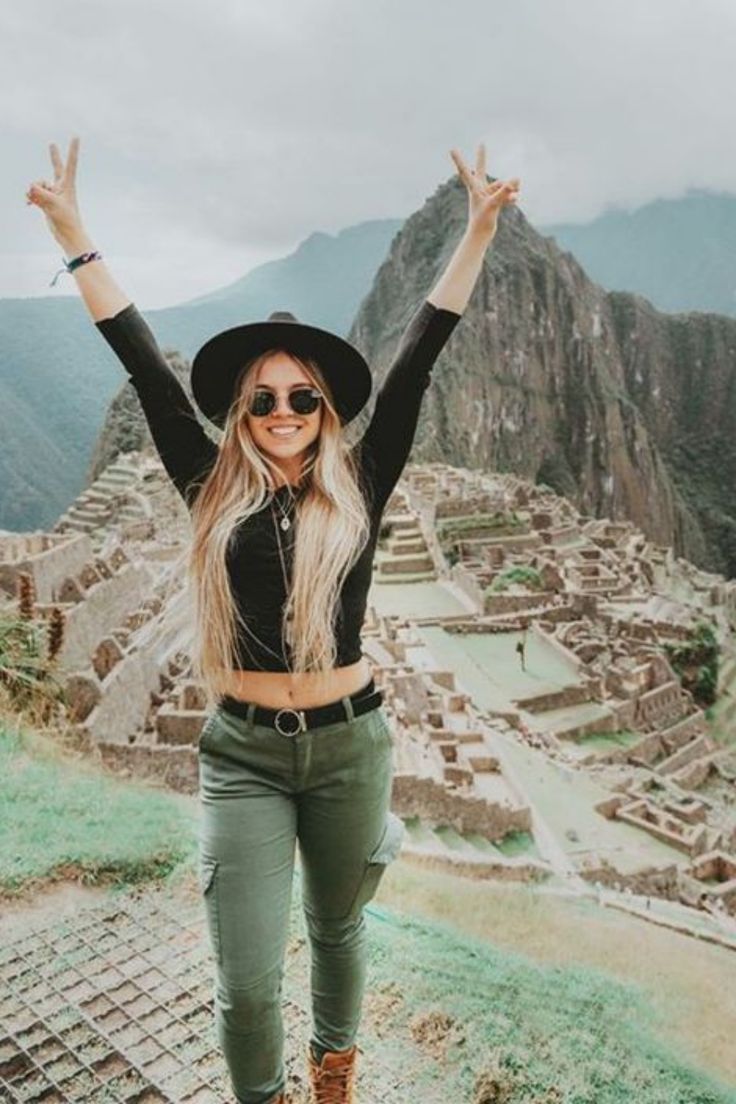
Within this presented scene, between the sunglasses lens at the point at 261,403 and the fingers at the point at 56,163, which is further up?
the fingers at the point at 56,163

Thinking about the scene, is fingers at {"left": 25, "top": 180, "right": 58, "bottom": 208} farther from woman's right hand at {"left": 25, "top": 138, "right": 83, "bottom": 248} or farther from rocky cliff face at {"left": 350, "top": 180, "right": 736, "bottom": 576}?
rocky cliff face at {"left": 350, "top": 180, "right": 736, "bottom": 576}

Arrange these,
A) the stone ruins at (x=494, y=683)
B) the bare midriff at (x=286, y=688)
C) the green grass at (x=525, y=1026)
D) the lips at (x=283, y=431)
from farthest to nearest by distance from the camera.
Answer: the stone ruins at (x=494, y=683) → the green grass at (x=525, y=1026) → the lips at (x=283, y=431) → the bare midriff at (x=286, y=688)

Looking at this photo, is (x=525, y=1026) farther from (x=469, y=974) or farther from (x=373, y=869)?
(x=373, y=869)

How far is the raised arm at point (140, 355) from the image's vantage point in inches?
91.2

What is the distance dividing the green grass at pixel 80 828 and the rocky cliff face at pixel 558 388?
75.6 metres

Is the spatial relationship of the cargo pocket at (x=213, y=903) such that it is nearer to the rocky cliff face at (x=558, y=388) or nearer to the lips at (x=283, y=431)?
the lips at (x=283, y=431)

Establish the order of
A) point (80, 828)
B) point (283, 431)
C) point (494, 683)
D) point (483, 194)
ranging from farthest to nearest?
point (494, 683), point (80, 828), point (483, 194), point (283, 431)

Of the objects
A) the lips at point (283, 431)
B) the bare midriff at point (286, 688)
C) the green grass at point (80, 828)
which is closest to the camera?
the bare midriff at point (286, 688)

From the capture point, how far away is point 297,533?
2.16 m

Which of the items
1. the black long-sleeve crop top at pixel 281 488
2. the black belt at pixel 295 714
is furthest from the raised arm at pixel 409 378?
the black belt at pixel 295 714

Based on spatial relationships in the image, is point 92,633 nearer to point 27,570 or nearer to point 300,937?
point 27,570

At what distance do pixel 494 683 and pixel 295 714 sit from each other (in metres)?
18.9

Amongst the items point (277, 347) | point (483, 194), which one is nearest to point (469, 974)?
point (277, 347)

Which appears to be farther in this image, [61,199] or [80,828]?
[80,828]
